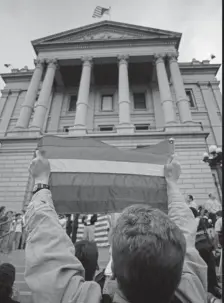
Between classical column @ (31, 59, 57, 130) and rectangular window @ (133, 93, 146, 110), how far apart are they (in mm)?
9372

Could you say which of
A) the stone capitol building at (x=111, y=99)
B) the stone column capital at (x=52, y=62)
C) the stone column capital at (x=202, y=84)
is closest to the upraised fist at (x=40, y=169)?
the stone capitol building at (x=111, y=99)

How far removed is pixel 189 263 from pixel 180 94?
66.0 ft

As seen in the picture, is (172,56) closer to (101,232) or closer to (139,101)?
(139,101)

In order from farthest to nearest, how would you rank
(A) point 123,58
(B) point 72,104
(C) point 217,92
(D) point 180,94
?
1. (C) point 217,92
2. (B) point 72,104
3. (A) point 123,58
4. (D) point 180,94

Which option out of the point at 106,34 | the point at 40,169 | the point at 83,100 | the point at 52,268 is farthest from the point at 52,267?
the point at 106,34

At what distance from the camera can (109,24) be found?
81.1 ft

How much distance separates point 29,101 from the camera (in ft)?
65.0

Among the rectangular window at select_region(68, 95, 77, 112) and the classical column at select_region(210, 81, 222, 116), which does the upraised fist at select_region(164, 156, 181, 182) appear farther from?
the classical column at select_region(210, 81, 222, 116)

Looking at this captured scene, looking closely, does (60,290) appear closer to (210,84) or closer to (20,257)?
(20,257)

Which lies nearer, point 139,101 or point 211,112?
point 211,112

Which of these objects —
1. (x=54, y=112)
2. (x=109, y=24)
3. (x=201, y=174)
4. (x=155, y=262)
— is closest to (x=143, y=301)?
(x=155, y=262)

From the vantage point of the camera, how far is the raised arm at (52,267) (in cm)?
95

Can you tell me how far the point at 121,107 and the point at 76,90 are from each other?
9.41m

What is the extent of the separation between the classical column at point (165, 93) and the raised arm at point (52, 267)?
1725cm
